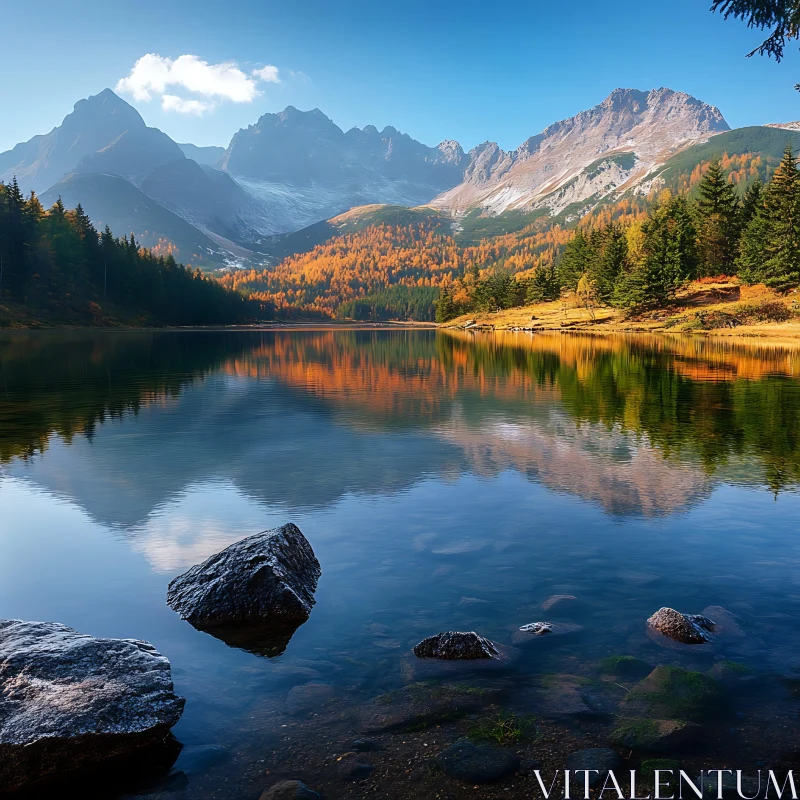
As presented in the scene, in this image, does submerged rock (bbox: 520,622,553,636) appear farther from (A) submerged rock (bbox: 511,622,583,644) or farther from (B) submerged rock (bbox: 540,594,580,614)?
(B) submerged rock (bbox: 540,594,580,614)

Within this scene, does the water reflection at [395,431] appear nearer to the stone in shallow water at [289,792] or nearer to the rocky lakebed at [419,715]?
the rocky lakebed at [419,715]

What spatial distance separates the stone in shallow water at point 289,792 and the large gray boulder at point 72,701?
200 centimetres

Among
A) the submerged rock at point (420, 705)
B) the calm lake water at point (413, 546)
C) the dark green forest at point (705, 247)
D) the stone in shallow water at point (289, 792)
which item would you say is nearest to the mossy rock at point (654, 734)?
the calm lake water at point (413, 546)

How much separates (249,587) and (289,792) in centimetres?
525

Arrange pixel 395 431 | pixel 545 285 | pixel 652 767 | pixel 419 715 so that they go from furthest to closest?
pixel 545 285 < pixel 395 431 < pixel 419 715 < pixel 652 767

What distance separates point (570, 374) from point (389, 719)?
46801 mm

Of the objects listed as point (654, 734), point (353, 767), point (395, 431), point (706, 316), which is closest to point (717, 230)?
point (706, 316)

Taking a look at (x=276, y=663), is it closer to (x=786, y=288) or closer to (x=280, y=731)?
(x=280, y=731)

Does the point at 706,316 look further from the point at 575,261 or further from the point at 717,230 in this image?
the point at 575,261

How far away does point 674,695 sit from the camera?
8.72m

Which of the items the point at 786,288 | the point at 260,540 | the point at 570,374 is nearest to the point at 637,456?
the point at 260,540

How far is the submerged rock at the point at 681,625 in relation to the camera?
10.2 m

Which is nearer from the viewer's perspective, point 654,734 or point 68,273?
point 654,734

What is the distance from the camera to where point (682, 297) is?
420 ft
